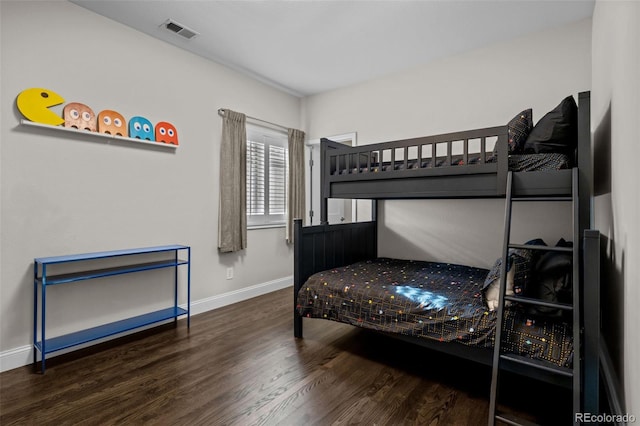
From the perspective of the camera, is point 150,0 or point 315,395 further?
point 150,0

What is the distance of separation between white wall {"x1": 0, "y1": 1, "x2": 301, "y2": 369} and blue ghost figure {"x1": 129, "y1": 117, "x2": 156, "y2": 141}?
0.09 meters

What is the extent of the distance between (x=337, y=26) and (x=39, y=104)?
237 centimetres

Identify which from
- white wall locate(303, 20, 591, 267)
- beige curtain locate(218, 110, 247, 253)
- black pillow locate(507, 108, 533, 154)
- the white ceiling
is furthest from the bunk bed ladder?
beige curtain locate(218, 110, 247, 253)

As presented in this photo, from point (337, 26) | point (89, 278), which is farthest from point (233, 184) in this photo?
point (337, 26)

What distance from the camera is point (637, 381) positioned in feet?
4.00

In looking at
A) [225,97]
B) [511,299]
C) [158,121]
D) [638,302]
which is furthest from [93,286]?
[638,302]

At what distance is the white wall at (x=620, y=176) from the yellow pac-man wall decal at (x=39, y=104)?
3327 millimetres

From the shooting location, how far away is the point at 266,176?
4059 mm

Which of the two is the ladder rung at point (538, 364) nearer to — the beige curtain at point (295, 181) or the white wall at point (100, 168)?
the white wall at point (100, 168)

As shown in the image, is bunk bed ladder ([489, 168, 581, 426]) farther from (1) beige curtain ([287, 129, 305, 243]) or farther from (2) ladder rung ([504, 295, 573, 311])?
(1) beige curtain ([287, 129, 305, 243])

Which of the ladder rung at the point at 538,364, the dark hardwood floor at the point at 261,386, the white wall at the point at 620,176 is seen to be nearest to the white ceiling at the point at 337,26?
the white wall at the point at 620,176

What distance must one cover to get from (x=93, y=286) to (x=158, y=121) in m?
1.54

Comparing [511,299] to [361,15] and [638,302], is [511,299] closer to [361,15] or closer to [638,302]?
[638,302]

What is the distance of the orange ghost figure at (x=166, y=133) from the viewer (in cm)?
295
